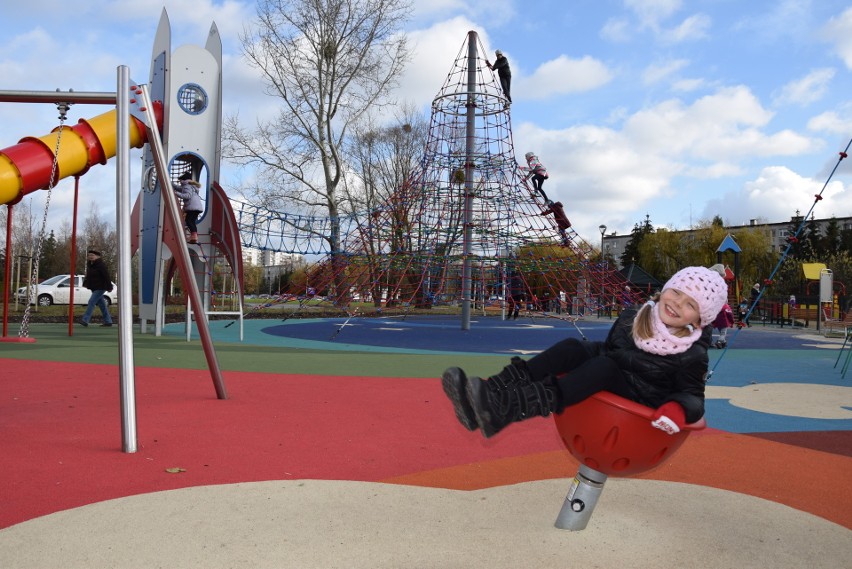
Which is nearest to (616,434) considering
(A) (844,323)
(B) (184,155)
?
(A) (844,323)

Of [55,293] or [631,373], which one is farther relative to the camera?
[55,293]

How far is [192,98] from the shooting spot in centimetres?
1454

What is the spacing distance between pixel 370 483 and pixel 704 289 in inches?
84.9

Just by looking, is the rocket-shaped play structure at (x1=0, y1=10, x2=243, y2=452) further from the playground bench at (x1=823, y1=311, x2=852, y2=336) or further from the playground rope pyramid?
the playground bench at (x1=823, y1=311, x2=852, y2=336)

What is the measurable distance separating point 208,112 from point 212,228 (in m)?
2.45

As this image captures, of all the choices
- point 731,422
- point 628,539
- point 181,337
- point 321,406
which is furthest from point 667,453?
point 181,337

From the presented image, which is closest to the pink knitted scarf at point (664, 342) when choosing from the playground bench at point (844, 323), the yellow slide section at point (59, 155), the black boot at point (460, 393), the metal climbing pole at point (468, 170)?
the black boot at point (460, 393)

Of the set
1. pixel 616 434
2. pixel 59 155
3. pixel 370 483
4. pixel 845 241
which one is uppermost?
pixel 845 241

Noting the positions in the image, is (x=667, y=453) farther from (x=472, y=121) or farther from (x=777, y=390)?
(x=472, y=121)

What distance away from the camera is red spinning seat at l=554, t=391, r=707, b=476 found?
2.84 m

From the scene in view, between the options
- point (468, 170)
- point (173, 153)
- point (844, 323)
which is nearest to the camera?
point (844, 323)

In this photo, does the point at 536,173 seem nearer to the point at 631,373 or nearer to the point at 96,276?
the point at 96,276

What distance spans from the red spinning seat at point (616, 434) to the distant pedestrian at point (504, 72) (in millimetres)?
16860

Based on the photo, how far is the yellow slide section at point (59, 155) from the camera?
895 centimetres
